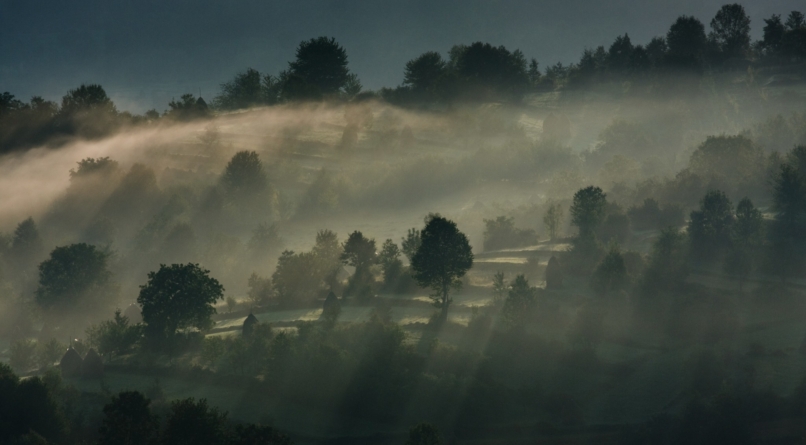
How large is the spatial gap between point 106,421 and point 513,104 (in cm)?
15872

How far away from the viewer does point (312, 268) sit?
89.1m

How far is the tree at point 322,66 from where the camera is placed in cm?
19162

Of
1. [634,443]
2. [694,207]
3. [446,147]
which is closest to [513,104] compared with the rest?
[446,147]

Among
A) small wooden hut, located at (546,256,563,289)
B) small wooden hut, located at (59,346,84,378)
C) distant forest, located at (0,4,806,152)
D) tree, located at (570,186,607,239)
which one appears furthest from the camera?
distant forest, located at (0,4,806,152)

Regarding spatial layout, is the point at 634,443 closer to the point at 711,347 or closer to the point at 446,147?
the point at 711,347

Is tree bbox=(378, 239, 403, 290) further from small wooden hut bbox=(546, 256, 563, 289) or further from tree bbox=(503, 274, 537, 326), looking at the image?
tree bbox=(503, 274, 537, 326)

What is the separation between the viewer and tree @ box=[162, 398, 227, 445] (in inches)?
1868

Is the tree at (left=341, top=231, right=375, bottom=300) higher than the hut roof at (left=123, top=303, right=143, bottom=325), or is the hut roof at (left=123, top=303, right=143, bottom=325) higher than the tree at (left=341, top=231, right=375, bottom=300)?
the tree at (left=341, top=231, right=375, bottom=300)

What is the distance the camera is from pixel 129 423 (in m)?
48.5

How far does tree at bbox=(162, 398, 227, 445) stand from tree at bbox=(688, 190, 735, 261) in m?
62.8

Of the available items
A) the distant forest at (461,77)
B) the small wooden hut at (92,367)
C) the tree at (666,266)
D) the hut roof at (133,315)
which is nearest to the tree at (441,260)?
the tree at (666,266)

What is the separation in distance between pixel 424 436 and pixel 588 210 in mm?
55123

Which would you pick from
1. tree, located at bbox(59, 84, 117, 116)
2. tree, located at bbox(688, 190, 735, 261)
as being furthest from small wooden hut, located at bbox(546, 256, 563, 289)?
tree, located at bbox(59, 84, 117, 116)

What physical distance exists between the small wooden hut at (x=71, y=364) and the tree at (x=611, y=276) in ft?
169
